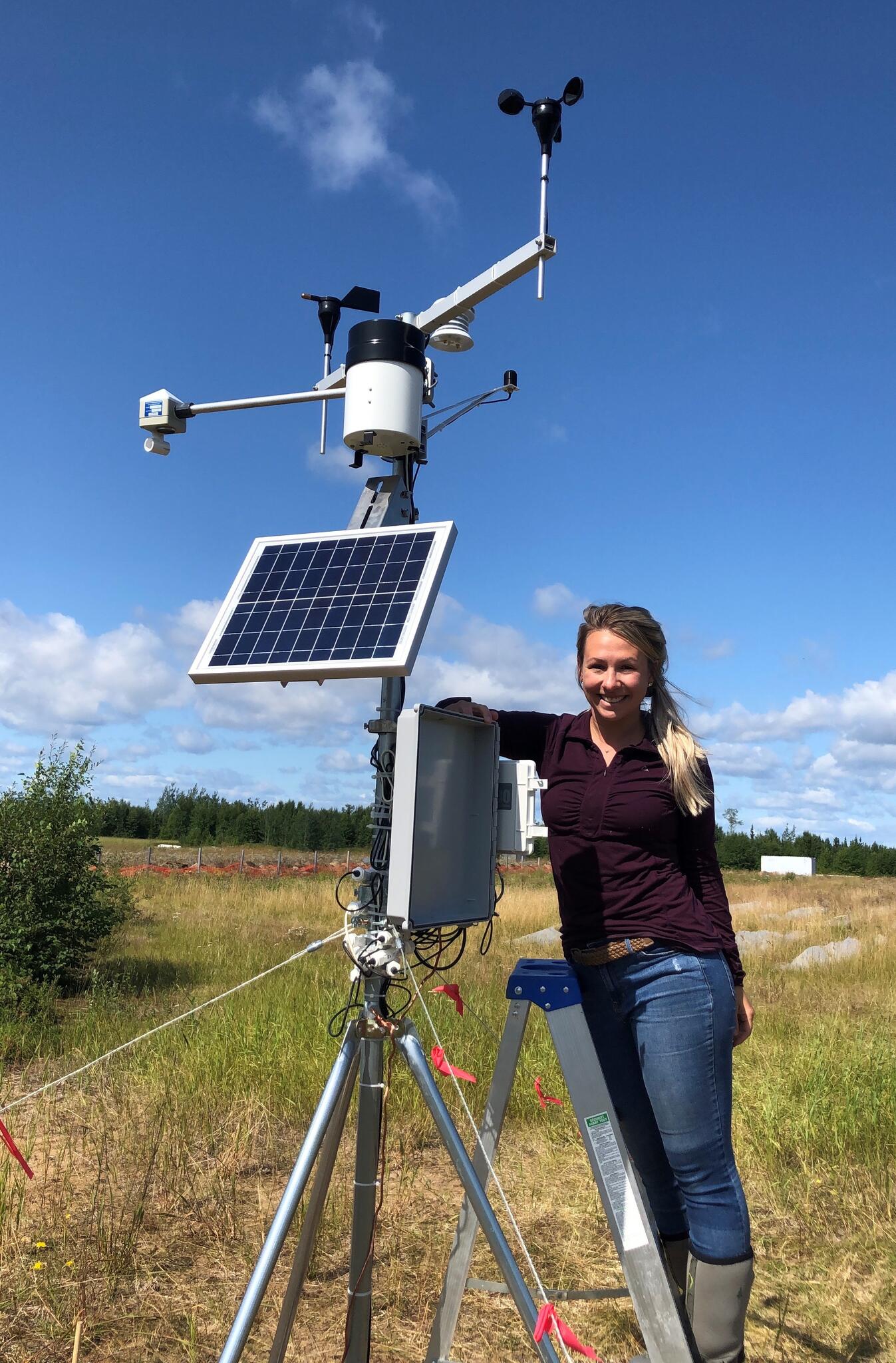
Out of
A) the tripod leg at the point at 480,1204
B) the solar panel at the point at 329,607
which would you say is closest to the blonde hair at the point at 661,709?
the solar panel at the point at 329,607

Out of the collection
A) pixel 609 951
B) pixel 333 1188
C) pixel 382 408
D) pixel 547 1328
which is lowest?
pixel 333 1188

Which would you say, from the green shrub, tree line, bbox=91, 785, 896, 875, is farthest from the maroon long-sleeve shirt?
tree line, bbox=91, 785, 896, 875

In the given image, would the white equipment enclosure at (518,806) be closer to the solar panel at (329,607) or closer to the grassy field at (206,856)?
the solar panel at (329,607)

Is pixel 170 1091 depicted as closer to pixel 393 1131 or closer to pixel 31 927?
pixel 393 1131

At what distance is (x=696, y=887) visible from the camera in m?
2.32

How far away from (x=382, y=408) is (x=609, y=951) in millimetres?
1585

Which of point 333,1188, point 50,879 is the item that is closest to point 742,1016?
point 333,1188

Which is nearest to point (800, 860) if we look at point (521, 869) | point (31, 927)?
point (521, 869)

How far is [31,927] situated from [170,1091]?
3.27m

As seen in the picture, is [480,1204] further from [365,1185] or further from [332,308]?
[332,308]

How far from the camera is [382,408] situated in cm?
257

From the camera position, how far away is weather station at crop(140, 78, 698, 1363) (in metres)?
2.03

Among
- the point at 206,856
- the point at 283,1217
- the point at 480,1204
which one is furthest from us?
the point at 206,856

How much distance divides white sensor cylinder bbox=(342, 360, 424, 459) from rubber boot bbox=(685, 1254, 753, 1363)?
87.4 inches
